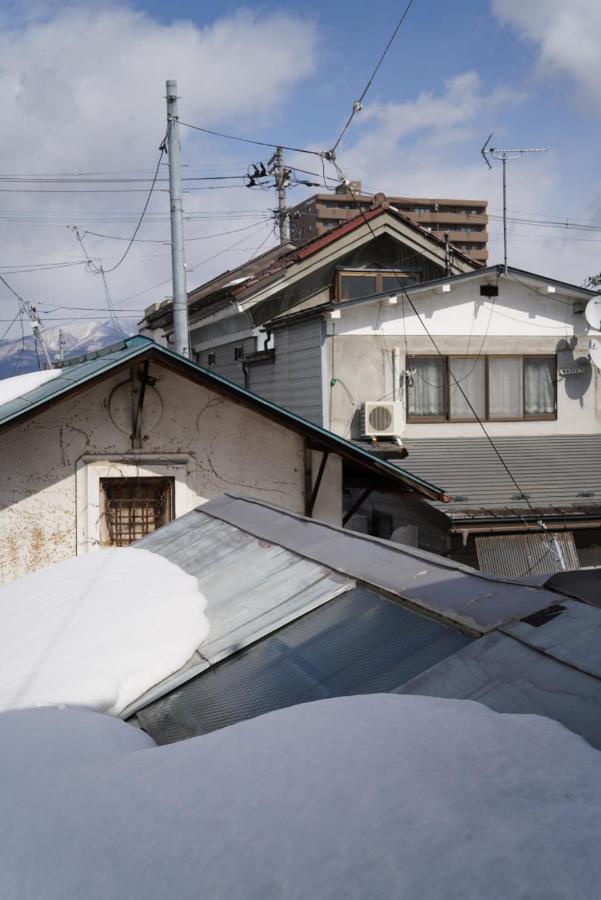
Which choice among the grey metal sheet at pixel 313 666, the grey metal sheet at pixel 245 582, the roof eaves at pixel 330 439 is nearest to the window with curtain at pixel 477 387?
the roof eaves at pixel 330 439

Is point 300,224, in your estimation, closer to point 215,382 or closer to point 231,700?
point 215,382

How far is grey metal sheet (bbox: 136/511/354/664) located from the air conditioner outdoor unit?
25.5 feet

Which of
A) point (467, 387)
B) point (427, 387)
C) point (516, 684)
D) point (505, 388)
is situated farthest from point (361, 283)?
point (516, 684)

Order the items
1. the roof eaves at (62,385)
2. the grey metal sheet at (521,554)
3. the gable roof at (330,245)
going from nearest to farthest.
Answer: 1. the roof eaves at (62,385)
2. the grey metal sheet at (521,554)
3. the gable roof at (330,245)

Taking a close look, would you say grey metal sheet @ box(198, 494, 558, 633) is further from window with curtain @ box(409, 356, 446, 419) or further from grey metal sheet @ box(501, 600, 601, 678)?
window with curtain @ box(409, 356, 446, 419)

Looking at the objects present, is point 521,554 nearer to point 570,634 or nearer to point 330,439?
point 330,439

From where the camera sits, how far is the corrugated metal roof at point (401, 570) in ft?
12.3

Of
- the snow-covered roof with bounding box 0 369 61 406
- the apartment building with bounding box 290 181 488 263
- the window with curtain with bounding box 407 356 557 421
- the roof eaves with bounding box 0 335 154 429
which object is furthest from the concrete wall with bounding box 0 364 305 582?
the apartment building with bounding box 290 181 488 263

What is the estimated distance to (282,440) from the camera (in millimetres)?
11227

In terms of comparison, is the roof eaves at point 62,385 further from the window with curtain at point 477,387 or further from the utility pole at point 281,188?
the utility pole at point 281,188

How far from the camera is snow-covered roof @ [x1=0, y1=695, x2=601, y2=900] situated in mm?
1814

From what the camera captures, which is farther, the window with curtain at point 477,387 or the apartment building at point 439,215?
the apartment building at point 439,215

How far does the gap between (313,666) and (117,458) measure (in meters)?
7.03

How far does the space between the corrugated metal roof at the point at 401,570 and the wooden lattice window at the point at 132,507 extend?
336 centimetres
